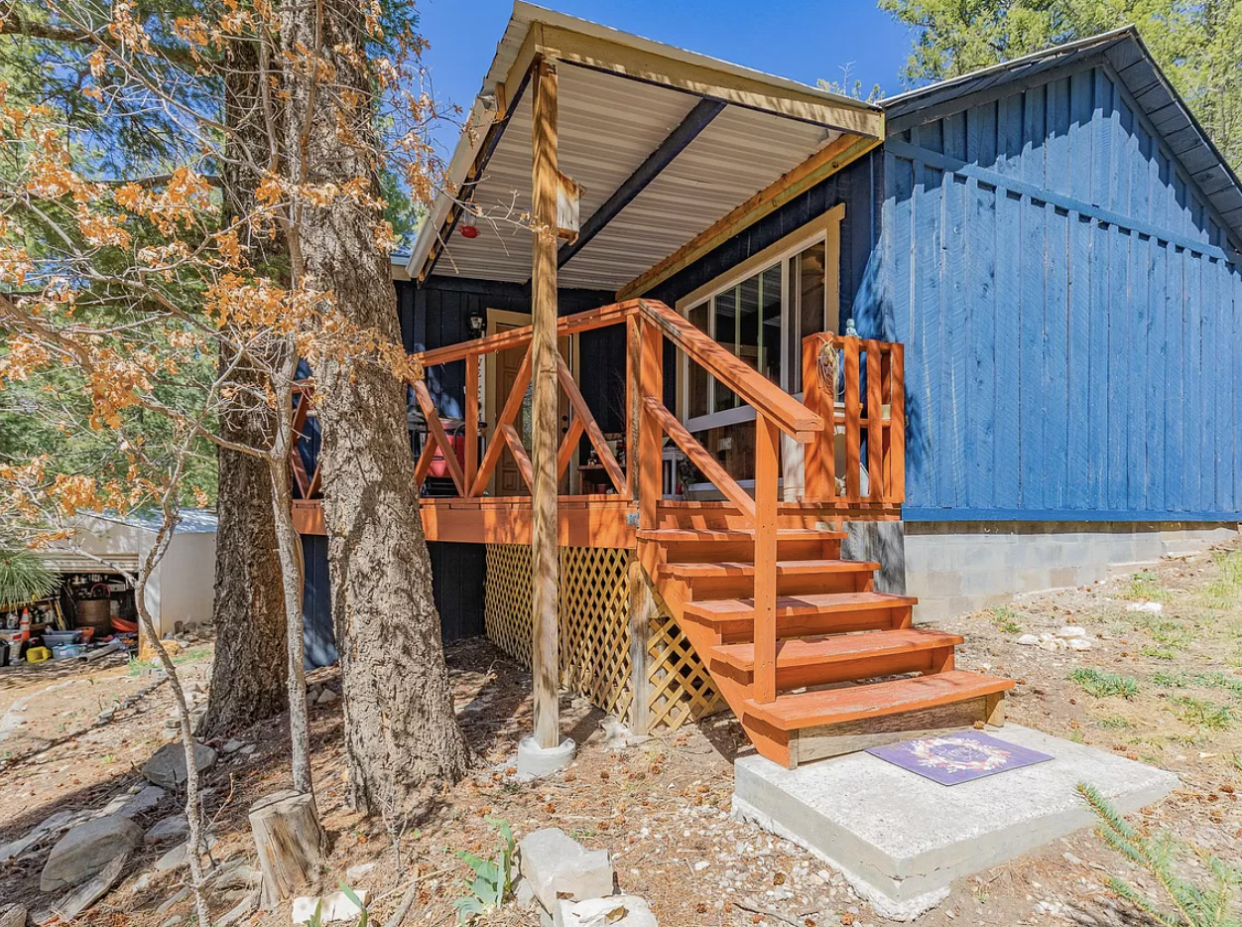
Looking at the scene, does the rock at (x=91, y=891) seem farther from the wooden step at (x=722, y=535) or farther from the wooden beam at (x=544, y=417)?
the wooden step at (x=722, y=535)

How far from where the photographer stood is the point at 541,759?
3.26 meters

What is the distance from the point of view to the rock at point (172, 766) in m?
4.19

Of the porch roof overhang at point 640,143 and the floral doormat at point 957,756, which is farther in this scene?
the porch roof overhang at point 640,143

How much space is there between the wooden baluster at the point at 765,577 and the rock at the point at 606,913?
2.96 ft

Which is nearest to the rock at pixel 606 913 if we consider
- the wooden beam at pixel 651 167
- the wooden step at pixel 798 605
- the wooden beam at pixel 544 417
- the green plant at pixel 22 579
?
the wooden step at pixel 798 605

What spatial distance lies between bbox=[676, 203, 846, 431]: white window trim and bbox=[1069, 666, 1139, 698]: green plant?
2683 mm

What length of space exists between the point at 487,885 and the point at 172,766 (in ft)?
10.6

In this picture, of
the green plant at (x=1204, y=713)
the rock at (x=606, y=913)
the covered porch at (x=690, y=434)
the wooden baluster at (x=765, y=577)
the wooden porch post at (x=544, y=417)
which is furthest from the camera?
the wooden porch post at (x=544, y=417)

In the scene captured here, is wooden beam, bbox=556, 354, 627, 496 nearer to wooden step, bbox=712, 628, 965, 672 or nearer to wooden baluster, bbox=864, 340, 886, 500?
wooden step, bbox=712, 628, 965, 672

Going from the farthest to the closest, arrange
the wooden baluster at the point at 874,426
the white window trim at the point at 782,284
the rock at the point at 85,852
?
the white window trim at the point at 782,284 < the wooden baluster at the point at 874,426 < the rock at the point at 85,852

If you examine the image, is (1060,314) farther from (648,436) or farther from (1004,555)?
(648,436)

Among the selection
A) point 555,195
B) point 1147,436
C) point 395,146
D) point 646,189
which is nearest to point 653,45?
point 555,195

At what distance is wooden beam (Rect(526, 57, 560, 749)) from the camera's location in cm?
332

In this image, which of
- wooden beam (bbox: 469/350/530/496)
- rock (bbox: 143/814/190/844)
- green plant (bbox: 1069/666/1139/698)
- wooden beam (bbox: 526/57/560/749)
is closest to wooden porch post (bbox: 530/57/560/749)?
wooden beam (bbox: 526/57/560/749)
